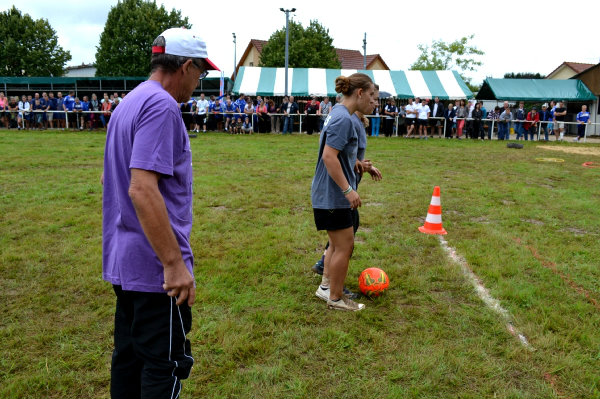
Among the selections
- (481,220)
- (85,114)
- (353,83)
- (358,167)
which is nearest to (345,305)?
(358,167)

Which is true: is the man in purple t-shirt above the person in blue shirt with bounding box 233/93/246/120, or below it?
below

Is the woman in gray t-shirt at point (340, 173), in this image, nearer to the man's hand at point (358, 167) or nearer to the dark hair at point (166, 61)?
the man's hand at point (358, 167)

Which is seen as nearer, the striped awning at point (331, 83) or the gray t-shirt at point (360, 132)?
the gray t-shirt at point (360, 132)

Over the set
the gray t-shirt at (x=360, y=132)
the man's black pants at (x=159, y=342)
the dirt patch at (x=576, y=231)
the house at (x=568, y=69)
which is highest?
the house at (x=568, y=69)

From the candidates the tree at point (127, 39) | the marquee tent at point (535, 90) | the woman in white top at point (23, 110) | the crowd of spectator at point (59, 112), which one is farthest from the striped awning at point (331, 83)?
the tree at point (127, 39)

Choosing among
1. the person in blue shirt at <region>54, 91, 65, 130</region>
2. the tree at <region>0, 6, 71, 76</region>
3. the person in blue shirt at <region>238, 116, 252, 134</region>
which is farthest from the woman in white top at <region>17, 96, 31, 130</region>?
the tree at <region>0, 6, 71, 76</region>

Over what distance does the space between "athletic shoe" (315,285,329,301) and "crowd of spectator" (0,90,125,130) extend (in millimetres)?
21894

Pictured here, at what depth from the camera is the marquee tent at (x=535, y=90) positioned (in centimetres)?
2928

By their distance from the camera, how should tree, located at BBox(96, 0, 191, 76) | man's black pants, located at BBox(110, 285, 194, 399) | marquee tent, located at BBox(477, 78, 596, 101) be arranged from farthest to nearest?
tree, located at BBox(96, 0, 191, 76), marquee tent, located at BBox(477, 78, 596, 101), man's black pants, located at BBox(110, 285, 194, 399)

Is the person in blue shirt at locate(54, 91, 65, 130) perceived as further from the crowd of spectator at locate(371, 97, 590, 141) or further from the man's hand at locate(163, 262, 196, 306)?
the man's hand at locate(163, 262, 196, 306)

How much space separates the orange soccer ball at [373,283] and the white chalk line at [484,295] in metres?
0.93

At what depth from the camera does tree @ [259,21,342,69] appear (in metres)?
46.6

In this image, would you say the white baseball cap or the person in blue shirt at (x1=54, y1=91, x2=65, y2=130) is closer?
the white baseball cap

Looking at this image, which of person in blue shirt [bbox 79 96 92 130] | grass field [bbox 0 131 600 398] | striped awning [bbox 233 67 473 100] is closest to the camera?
grass field [bbox 0 131 600 398]
